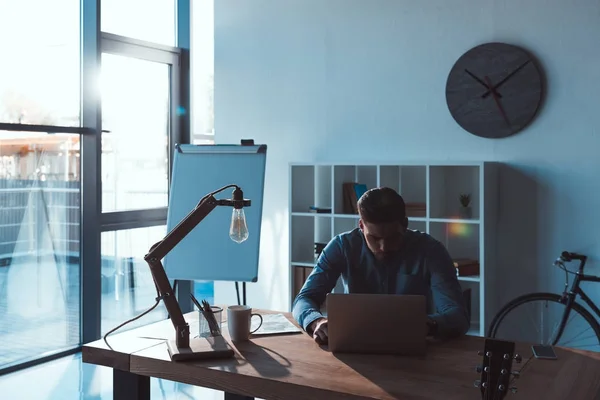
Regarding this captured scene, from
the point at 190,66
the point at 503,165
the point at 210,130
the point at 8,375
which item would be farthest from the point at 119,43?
the point at 503,165

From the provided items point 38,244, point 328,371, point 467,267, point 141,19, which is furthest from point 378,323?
point 141,19

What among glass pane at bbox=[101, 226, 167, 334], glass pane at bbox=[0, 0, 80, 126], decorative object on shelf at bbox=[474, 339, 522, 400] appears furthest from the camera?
glass pane at bbox=[101, 226, 167, 334]

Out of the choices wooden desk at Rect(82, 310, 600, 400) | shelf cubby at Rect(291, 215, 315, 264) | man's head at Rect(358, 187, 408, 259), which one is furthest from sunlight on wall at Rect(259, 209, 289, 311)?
wooden desk at Rect(82, 310, 600, 400)

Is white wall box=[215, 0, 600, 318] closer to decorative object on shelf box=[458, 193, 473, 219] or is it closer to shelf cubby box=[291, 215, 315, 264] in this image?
decorative object on shelf box=[458, 193, 473, 219]

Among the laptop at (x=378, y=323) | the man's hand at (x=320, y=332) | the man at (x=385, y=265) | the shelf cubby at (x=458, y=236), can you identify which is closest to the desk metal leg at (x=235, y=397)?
the man at (x=385, y=265)

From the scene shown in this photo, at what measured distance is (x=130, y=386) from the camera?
2.31 meters

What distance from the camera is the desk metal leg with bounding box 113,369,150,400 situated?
2309 millimetres

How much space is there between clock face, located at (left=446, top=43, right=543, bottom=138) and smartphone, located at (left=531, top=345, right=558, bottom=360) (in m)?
2.25

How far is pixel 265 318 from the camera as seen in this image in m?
2.78

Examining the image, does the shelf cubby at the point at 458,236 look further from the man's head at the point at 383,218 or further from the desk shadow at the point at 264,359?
the desk shadow at the point at 264,359

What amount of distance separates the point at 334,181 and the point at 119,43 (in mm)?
2128

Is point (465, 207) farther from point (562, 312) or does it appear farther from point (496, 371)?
point (496, 371)

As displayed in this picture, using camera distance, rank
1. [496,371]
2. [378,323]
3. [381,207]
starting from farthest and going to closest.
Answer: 1. [381,207]
2. [378,323]
3. [496,371]

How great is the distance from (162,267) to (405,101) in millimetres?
2850
